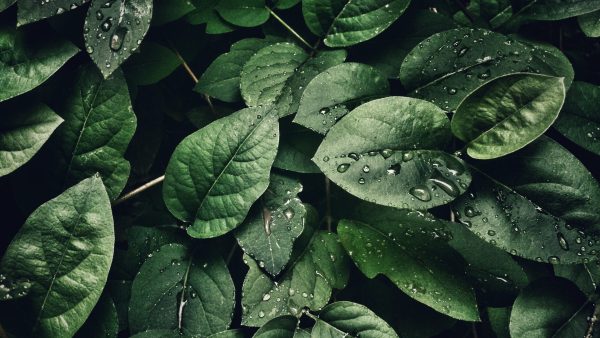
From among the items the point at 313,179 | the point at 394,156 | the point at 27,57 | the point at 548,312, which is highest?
the point at 27,57

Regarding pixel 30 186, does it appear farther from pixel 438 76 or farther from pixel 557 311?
pixel 557 311

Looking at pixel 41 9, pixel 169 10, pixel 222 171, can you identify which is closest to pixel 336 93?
pixel 222 171

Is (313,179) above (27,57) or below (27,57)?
below

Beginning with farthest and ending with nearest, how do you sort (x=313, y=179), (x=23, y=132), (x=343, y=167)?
(x=313, y=179) → (x=23, y=132) → (x=343, y=167)

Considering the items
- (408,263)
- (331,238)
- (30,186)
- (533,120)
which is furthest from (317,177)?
(30,186)

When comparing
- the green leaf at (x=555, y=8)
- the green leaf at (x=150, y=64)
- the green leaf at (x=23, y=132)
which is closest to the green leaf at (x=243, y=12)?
the green leaf at (x=150, y=64)

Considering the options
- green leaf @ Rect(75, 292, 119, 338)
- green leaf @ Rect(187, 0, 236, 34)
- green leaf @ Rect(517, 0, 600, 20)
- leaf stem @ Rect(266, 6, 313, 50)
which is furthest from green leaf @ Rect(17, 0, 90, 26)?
green leaf @ Rect(517, 0, 600, 20)

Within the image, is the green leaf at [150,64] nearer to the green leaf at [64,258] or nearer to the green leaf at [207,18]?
the green leaf at [207,18]

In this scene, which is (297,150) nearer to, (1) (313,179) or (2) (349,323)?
(1) (313,179)
